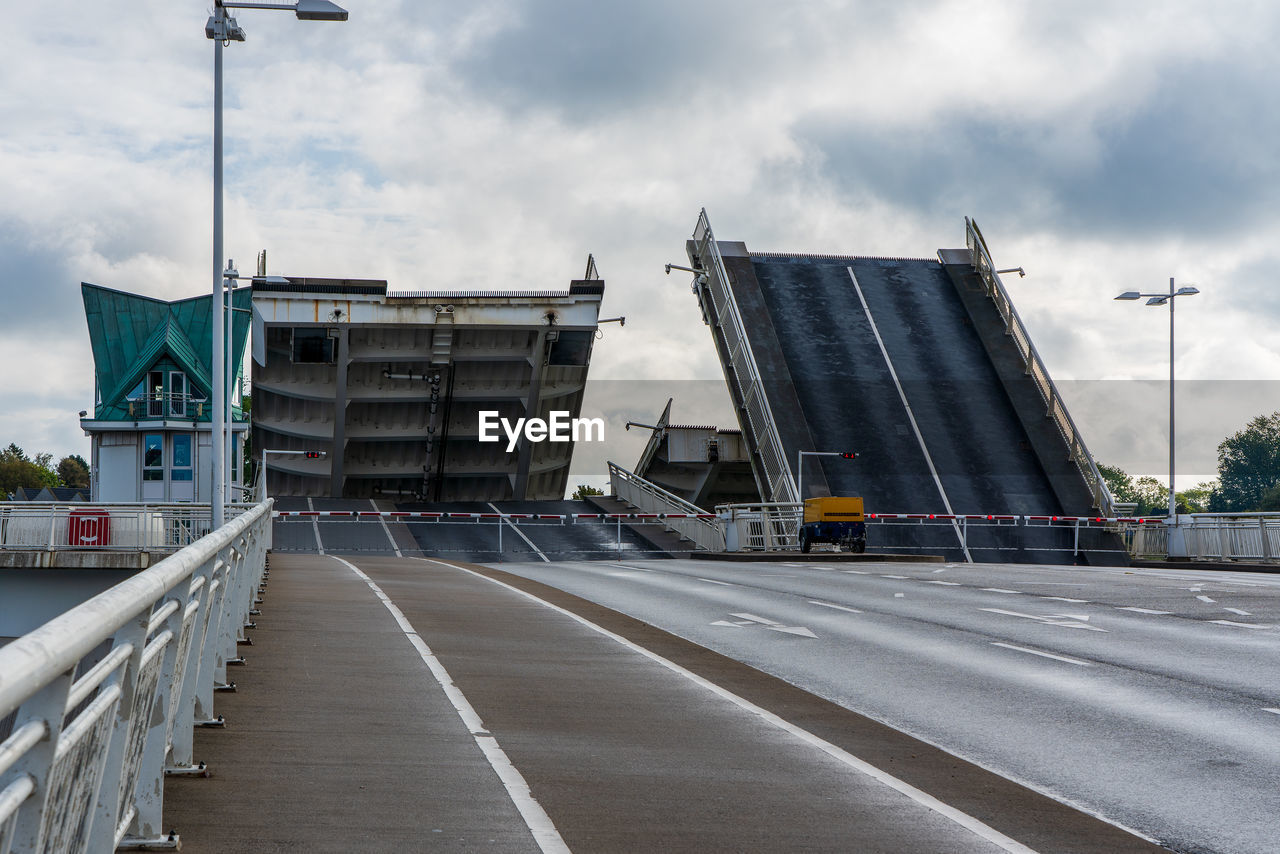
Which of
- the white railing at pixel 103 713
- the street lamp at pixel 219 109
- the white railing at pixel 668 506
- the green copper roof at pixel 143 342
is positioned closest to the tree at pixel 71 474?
the green copper roof at pixel 143 342

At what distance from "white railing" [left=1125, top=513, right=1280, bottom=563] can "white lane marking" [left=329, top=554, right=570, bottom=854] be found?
21.6 meters

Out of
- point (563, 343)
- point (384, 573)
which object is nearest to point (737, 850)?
point (384, 573)

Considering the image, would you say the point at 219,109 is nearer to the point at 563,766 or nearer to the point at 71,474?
the point at 563,766

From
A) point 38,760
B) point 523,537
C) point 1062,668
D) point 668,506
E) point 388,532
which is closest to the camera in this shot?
point 38,760

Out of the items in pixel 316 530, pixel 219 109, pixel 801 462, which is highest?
pixel 219 109

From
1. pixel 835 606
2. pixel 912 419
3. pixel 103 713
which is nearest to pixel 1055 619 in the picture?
pixel 835 606

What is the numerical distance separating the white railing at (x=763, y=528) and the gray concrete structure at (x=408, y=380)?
11.5m

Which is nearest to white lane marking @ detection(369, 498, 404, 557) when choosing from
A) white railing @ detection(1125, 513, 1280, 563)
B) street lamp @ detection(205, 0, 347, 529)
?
street lamp @ detection(205, 0, 347, 529)

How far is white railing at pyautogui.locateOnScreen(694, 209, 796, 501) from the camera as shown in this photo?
131 ft

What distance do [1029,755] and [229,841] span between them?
4.88 meters

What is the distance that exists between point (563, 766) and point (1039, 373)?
38375mm

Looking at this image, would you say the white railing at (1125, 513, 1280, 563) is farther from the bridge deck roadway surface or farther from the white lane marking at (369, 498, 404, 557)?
the white lane marking at (369, 498, 404, 557)

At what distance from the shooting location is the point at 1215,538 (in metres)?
29.8

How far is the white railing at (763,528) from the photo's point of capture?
38031mm
